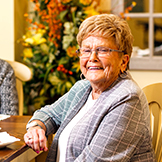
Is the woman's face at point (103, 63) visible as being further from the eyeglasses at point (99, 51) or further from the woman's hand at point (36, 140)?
the woman's hand at point (36, 140)

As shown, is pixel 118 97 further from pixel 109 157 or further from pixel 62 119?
pixel 62 119

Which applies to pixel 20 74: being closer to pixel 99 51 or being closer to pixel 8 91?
pixel 8 91

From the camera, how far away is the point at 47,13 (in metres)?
2.77

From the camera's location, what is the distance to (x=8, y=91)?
230cm

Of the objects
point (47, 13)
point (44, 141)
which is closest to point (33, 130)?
point (44, 141)

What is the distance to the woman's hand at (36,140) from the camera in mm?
1285

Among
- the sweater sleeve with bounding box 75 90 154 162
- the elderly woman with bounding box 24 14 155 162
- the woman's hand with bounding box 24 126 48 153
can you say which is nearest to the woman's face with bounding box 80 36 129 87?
the elderly woman with bounding box 24 14 155 162

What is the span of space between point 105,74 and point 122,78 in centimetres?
9

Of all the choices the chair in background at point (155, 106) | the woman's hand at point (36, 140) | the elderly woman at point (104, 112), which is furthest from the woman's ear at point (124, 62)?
the woman's hand at point (36, 140)

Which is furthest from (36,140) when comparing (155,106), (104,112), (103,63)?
(155,106)

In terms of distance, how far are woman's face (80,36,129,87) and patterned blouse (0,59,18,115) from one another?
1122 mm

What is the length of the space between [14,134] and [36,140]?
0.16 meters

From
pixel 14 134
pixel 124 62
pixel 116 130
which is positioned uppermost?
pixel 124 62

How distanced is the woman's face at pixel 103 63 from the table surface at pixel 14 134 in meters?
0.43
